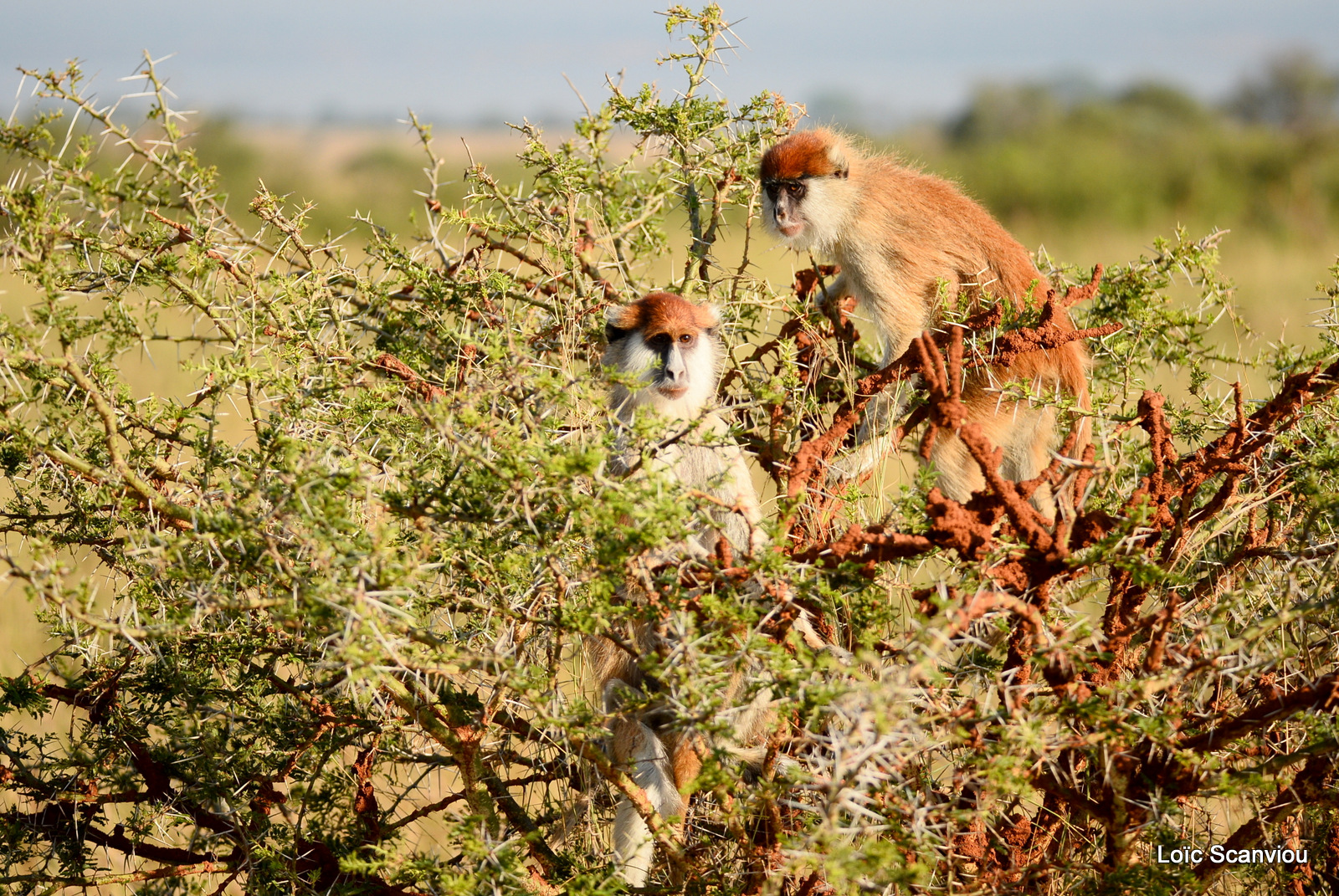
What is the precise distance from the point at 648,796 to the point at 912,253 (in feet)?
6.99

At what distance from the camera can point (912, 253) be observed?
3727 mm

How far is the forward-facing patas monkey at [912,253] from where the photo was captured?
3521mm

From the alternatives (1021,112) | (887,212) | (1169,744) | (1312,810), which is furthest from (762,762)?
(1021,112)

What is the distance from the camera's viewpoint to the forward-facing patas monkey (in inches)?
139

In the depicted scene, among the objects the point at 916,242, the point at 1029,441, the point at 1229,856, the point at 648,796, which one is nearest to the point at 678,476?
the point at 648,796

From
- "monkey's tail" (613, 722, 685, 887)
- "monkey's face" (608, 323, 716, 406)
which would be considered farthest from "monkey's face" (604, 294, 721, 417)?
"monkey's tail" (613, 722, 685, 887)

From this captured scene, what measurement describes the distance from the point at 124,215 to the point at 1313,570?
2.67 meters

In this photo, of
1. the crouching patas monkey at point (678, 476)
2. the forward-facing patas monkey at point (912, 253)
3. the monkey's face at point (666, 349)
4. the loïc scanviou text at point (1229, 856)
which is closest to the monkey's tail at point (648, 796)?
the crouching patas monkey at point (678, 476)

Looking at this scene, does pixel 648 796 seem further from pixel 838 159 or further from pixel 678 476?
pixel 838 159

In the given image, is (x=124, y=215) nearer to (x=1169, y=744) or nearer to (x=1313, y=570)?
(x=1169, y=744)

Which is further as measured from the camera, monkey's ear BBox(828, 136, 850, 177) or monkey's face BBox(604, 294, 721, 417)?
monkey's ear BBox(828, 136, 850, 177)

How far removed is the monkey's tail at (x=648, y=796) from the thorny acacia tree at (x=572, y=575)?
0.20ft

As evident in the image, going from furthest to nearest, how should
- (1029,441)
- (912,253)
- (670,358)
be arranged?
Answer: (912,253) → (1029,441) → (670,358)

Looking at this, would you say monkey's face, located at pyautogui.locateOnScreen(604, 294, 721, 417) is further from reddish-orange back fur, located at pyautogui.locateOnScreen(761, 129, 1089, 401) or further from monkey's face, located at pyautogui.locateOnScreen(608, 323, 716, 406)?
reddish-orange back fur, located at pyautogui.locateOnScreen(761, 129, 1089, 401)
